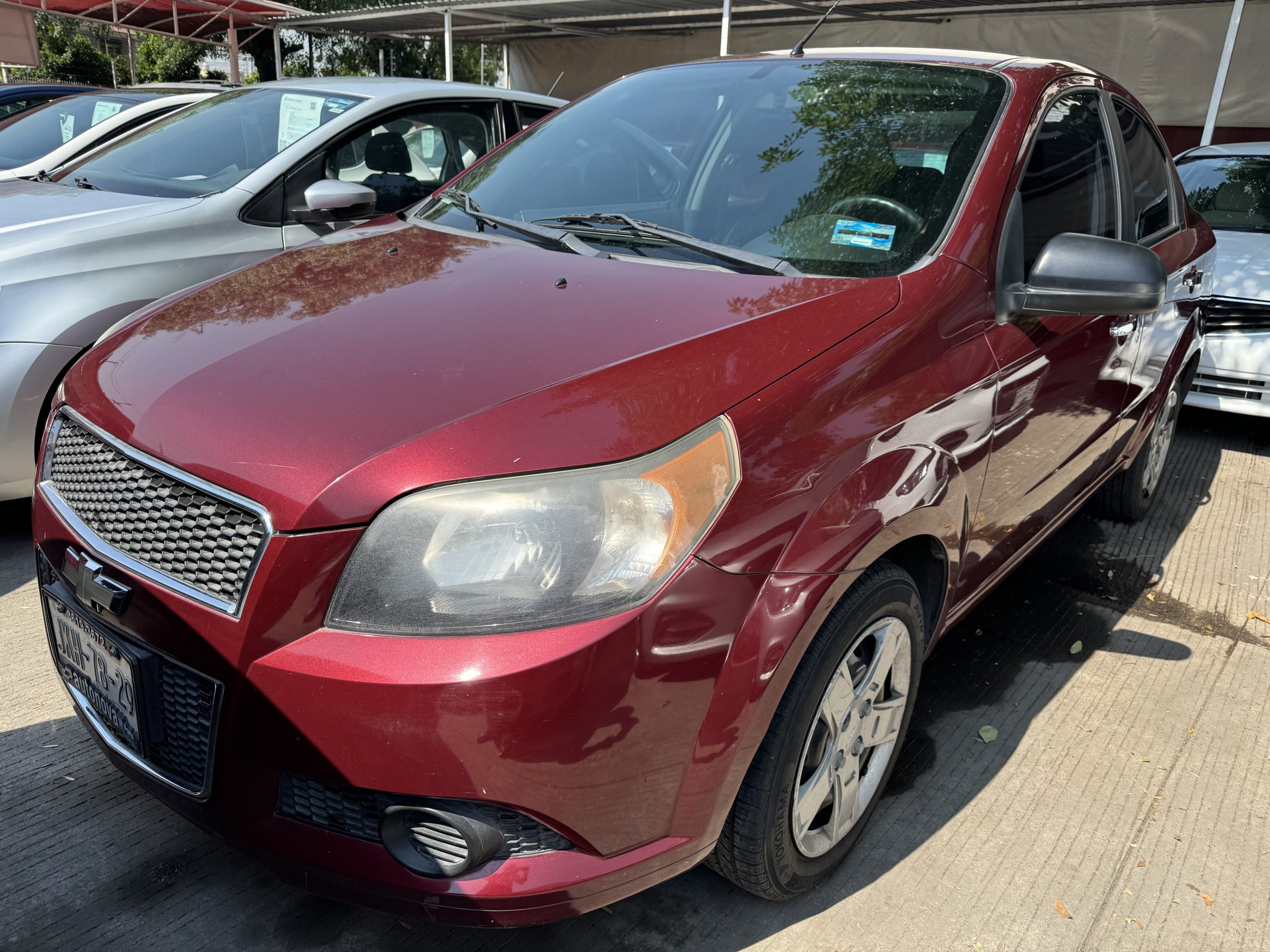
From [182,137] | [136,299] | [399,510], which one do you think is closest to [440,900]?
[399,510]

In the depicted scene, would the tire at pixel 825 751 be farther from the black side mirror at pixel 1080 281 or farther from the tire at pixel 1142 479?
the tire at pixel 1142 479

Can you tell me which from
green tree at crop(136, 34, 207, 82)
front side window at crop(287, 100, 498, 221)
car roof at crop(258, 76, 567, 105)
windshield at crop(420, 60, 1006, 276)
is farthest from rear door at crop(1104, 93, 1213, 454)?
green tree at crop(136, 34, 207, 82)

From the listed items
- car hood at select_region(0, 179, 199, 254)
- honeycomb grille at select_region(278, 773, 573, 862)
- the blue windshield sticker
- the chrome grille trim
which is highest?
the blue windshield sticker

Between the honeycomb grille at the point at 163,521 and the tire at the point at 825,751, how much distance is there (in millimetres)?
949

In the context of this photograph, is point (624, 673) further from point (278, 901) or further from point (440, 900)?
point (278, 901)

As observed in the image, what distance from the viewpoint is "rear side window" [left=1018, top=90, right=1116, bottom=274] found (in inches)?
101

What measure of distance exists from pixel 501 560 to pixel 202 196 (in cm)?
313

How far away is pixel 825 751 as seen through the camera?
2014 mm

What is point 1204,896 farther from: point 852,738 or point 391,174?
point 391,174

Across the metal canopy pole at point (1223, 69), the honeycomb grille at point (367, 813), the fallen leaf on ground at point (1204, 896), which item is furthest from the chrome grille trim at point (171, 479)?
the metal canopy pole at point (1223, 69)

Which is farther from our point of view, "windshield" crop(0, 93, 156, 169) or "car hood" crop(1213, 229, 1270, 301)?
"windshield" crop(0, 93, 156, 169)

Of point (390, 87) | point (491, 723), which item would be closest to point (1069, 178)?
point (491, 723)

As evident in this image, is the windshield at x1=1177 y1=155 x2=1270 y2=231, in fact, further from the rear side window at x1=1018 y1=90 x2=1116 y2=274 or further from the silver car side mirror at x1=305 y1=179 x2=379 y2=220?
the silver car side mirror at x1=305 y1=179 x2=379 y2=220

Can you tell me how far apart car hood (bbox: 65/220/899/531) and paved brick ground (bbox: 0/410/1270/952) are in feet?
3.17
